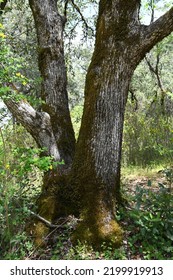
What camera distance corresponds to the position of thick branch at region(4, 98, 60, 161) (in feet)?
13.6

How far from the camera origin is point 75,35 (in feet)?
26.5

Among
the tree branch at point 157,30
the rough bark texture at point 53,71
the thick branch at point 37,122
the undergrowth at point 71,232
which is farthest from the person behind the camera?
the rough bark texture at point 53,71

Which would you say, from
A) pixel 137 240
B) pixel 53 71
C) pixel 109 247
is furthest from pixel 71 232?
pixel 53 71

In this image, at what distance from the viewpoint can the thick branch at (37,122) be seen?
4148mm

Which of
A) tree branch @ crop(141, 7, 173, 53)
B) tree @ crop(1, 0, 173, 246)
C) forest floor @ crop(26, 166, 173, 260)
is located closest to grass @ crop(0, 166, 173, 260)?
forest floor @ crop(26, 166, 173, 260)

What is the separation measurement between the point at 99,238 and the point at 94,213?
0.28 meters

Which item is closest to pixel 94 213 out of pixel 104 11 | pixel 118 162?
pixel 118 162

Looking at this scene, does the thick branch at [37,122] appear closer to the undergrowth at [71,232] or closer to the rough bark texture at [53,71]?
the rough bark texture at [53,71]

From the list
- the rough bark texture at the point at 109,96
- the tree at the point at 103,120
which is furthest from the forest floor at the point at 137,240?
the rough bark texture at the point at 109,96

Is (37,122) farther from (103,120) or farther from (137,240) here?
(137,240)

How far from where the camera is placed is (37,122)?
4234mm

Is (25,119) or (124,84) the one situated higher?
(124,84)

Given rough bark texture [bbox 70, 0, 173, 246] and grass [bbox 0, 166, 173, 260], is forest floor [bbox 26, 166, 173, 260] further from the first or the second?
rough bark texture [bbox 70, 0, 173, 246]

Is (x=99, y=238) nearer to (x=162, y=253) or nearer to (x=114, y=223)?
(x=114, y=223)
